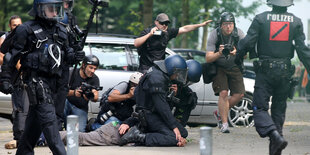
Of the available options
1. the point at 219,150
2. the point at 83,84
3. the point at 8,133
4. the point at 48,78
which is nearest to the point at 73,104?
the point at 83,84

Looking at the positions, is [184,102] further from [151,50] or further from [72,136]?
[72,136]

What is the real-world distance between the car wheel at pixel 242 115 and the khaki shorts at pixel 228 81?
4.93 feet

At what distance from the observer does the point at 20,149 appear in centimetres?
690

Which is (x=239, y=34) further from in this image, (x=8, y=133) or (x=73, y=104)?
(x=8, y=133)

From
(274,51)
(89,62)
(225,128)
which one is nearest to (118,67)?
(89,62)

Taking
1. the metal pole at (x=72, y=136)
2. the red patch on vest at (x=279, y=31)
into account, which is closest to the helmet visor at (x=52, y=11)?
the metal pole at (x=72, y=136)

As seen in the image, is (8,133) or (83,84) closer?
(83,84)

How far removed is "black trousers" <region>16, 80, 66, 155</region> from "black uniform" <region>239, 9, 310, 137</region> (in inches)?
89.2

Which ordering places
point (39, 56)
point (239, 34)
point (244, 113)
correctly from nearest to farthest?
point (39, 56), point (239, 34), point (244, 113)

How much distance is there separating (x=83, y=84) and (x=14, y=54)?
10.3 feet

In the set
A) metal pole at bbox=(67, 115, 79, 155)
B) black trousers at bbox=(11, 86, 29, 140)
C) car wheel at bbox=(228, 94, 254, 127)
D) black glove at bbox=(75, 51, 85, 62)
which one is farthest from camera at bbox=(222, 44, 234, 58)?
metal pole at bbox=(67, 115, 79, 155)

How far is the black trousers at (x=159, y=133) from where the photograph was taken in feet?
29.2

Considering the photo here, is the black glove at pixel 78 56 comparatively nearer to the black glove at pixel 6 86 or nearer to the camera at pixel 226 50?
the black glove at pixel 6 86

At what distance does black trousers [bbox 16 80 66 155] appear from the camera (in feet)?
22.0
